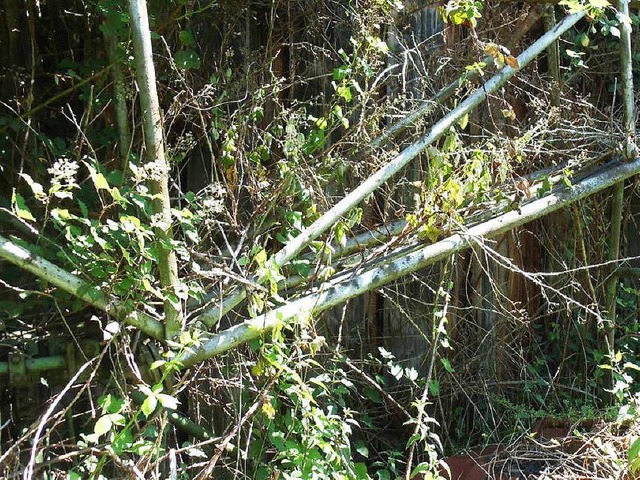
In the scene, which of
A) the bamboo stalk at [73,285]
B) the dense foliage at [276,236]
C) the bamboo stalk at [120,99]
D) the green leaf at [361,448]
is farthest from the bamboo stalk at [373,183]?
the green leaf at [361,448]

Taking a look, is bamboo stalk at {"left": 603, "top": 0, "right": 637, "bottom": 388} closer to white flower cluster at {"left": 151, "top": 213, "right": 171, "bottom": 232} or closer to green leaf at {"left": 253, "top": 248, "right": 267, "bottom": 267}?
green leaf at {"left": 253, "top": 248, "right": 267, "bottom": 267}

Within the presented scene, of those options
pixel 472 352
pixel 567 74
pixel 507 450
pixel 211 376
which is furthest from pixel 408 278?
pixel 567 74

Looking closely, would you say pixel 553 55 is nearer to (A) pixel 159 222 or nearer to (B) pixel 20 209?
(A) pixel 159 222

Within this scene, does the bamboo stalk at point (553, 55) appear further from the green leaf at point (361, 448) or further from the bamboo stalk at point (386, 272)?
the green leaf at point (361, 448)

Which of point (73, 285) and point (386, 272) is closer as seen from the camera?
point (73, 285)

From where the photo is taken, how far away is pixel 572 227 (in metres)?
4.70

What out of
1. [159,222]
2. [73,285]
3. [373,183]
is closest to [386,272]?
[373,183]

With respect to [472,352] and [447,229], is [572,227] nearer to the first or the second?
[472,352]

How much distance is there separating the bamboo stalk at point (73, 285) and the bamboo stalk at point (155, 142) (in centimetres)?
9

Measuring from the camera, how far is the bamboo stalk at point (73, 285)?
2400 mm

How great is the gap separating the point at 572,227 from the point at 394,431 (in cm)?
163

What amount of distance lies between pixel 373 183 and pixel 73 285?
3.92 ft

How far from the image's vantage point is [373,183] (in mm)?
3092

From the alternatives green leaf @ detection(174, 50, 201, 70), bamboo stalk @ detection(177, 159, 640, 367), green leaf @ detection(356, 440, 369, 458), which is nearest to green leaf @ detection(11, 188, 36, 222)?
bamboo stalk @ detection(177, 159, 640, 367)
